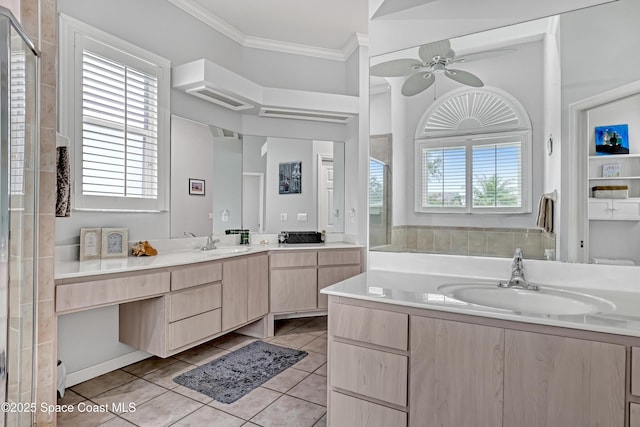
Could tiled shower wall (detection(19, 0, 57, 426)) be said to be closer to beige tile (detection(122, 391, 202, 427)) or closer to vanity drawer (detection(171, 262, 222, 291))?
beige tile (detection(122, 391, 202, 427))

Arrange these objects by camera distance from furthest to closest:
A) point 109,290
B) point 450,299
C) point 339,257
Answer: point 339,257, point 109,290, point 450,299

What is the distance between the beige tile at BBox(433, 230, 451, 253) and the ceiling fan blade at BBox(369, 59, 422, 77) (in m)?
0.99

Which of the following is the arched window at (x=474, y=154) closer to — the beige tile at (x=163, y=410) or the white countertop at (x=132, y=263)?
the white countertop at (x=132, y=263)

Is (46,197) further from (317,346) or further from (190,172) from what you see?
(317,346)

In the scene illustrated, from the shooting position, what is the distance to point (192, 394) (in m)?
2.26

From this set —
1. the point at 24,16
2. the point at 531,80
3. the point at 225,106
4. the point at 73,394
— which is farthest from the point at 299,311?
the point at 24,16

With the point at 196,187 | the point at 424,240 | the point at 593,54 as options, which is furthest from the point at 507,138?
the point at 196,187

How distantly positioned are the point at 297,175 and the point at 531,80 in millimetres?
2480

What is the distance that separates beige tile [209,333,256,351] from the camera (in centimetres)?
309

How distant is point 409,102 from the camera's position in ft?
7.09

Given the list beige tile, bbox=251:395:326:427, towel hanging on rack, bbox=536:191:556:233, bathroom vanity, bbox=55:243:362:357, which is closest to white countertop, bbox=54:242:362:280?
bathroom vanity, bbox=55:243:362:357

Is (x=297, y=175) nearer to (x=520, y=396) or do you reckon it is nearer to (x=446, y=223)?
(x=446, y=223)

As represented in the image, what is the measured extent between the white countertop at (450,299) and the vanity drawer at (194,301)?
132cm

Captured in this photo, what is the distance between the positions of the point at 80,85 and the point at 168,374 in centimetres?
213
